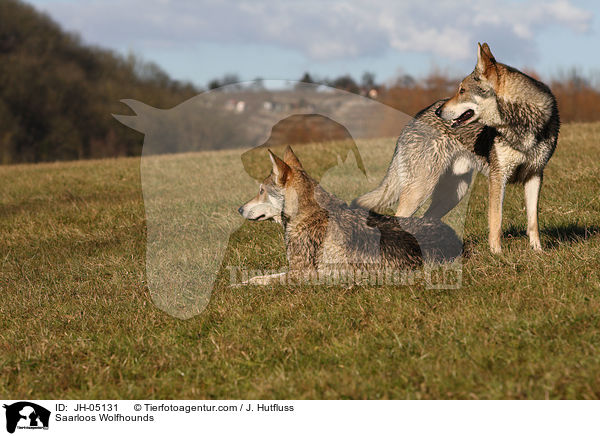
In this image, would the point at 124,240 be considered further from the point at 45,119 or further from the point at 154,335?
the point at 45,119

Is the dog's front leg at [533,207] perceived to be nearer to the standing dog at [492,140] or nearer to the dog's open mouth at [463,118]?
the standing dog at [492,140]

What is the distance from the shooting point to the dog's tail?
7.65 meters

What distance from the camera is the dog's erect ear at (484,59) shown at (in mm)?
6461

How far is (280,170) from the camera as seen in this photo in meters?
6.01

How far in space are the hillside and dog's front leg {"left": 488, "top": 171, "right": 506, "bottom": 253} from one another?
52452mm

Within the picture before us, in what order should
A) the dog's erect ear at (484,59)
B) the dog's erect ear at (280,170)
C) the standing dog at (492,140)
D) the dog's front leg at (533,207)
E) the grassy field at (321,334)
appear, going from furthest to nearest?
the dog's front leg at (533,207)
the standing dog at (492,140)
the dog's erect ear at (484,59)
the dog's erect ear at (280,170)
the grassy field at (321,334)

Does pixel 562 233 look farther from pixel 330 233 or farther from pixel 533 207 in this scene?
pixel 330 233

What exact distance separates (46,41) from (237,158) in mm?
58961

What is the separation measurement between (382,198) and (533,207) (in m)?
1.93

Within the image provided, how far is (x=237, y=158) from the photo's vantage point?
17797mm

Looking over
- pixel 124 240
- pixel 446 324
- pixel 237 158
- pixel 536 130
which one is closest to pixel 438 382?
pixel 446 324

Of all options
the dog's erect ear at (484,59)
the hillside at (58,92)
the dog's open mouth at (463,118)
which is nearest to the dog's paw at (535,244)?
the dog's open mouth at (463,118)

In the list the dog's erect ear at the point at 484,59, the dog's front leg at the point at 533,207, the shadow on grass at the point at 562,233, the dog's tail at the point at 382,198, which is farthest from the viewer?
the dog's tail at the point at 382,198
